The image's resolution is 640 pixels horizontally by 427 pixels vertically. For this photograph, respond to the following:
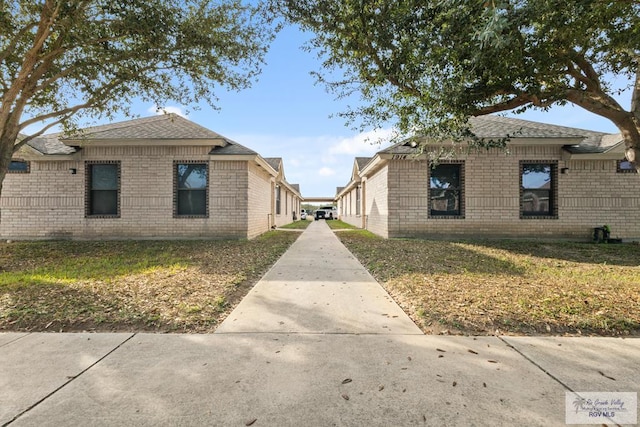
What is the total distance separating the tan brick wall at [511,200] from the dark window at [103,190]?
402 inches

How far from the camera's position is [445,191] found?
11508 mm

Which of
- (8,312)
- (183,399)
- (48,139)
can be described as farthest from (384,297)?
(48,139)

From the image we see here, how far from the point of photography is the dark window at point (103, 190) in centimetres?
1135

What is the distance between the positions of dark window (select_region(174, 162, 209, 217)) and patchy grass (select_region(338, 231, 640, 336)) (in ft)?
19.9

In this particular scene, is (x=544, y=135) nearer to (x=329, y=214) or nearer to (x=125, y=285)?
(x=125, y=285)

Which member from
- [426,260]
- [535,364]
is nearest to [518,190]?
[426,260]

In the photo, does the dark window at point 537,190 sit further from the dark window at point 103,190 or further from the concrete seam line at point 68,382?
the dark window at point 103,190

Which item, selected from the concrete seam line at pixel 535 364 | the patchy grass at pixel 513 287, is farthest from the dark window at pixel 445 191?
the concrete seam line at pixel 535 364

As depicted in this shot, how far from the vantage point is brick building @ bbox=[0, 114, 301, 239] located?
36.7 feet

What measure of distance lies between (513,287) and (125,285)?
21.9 ft

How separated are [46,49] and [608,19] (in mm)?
12487

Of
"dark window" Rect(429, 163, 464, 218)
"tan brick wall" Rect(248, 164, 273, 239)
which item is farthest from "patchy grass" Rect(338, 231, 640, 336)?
"tan brick wall" Rect(248, 164, 273, 239)

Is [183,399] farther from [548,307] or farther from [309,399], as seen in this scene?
[548,307]

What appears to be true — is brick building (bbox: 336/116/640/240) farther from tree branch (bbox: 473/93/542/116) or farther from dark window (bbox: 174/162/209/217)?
dark window (bbox: 174/162/209/217)
